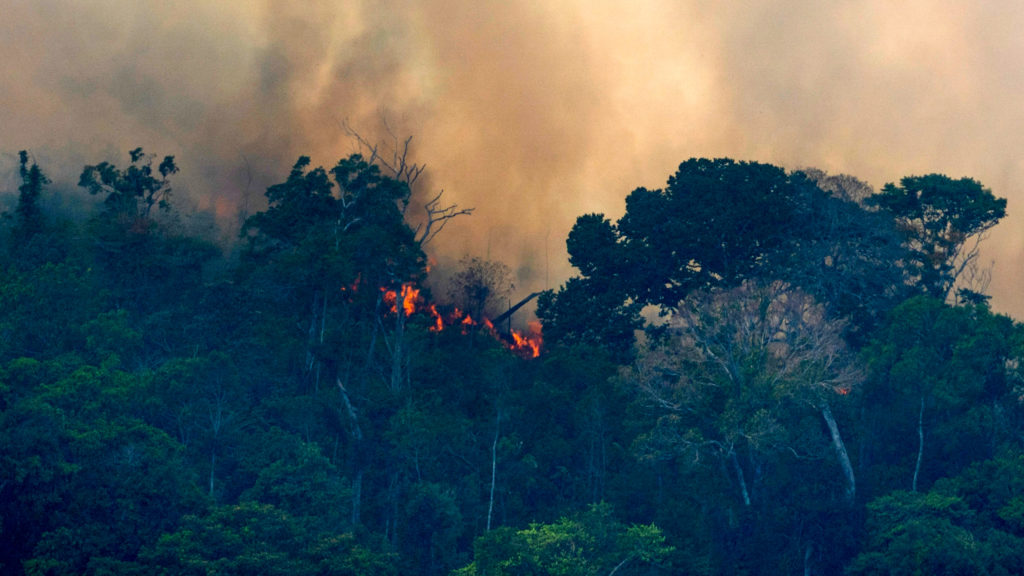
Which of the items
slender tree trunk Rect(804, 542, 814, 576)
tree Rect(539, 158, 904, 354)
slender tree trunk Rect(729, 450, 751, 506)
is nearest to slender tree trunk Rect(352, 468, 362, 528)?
tree Rect(539, 158, 904, 354)

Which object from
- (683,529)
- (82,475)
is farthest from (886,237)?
(82,475)

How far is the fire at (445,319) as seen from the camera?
2795 inches

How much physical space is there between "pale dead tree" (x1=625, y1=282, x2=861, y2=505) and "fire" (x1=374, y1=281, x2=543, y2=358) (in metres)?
16.3

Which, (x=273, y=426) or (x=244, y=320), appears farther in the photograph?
(x=244, y=320)

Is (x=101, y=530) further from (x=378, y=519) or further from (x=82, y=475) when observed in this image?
(x=378, y=519)

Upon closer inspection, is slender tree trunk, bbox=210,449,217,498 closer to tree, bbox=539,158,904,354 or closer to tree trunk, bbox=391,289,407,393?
tree trunk, bbox=391,289,407,393

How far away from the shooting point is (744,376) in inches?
2232

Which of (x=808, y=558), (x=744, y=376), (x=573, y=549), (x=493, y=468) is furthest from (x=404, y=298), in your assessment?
(x=808, y=558)

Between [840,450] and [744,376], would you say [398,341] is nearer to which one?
[744,376]

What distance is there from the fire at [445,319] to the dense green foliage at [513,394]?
1.29 ft

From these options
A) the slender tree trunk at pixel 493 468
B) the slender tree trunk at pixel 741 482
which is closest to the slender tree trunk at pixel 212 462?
the slender tree trunk at pixel 493 468

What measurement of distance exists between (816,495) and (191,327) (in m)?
33.5

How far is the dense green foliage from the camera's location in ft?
167

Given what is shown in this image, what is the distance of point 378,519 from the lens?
62.5 meters
